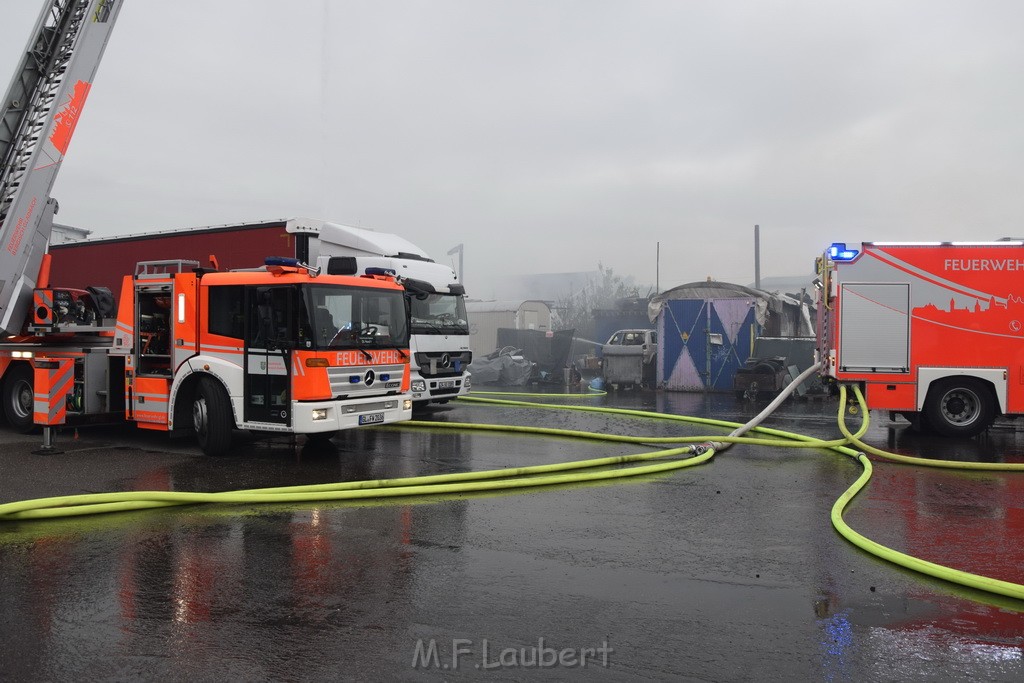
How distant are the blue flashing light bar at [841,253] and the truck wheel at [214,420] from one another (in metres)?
9.34

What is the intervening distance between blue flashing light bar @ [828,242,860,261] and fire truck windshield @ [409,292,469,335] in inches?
261

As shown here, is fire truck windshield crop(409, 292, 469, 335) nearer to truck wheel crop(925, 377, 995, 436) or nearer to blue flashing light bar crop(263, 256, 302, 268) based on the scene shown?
blue flashing light bar crop(263, 256, 302, 268)

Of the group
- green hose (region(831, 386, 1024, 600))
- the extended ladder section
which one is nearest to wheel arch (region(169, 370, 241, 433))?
the extended ladder section

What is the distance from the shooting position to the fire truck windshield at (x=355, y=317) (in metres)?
Answer: 9.80

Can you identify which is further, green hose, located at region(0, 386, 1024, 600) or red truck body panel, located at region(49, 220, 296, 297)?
red truck body panel, located at region(49, 220, 296, 297)

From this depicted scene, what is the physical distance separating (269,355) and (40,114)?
5724 mm

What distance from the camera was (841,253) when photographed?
41.1 ft

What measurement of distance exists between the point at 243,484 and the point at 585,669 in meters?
5.61

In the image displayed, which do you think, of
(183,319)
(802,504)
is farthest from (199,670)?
(183,319)

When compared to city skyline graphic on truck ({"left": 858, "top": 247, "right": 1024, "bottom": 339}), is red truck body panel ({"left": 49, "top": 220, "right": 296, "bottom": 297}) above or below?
above

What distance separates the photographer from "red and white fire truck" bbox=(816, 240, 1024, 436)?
12133 mm

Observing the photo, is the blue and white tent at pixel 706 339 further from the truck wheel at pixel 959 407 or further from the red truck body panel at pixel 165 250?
the red truck body panel at pixel 165 250

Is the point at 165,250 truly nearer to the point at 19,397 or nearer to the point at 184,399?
the point at 19,397

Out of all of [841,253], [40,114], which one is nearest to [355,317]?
[40,114]
